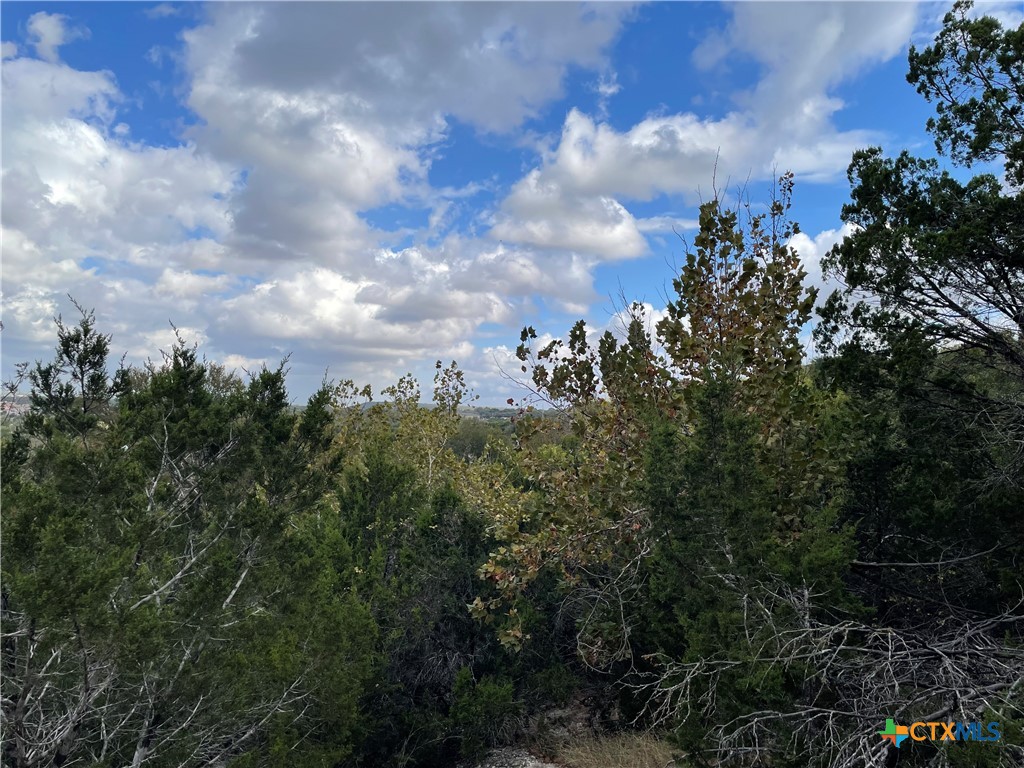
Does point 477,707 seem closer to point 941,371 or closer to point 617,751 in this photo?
point 617,751

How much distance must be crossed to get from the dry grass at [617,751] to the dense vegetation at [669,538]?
0.48m

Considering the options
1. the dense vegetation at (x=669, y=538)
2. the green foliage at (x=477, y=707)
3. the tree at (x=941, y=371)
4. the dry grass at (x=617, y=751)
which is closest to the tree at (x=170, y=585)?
the dense vegetation at (x=669, y=538)

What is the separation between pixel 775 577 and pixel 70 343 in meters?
7.57

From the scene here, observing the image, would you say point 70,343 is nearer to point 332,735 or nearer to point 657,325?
point 332,735

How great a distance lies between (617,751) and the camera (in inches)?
309

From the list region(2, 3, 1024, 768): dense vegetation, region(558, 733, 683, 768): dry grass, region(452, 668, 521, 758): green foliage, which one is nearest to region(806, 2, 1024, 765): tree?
region(2, 3, 1024, 768): dense vegetation

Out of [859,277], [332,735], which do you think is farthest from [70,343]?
[859,277]

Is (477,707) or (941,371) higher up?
(941,371)

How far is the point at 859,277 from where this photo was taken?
7.23 meters

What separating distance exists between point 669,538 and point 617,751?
401 cm

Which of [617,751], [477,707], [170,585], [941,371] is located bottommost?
[617,751]

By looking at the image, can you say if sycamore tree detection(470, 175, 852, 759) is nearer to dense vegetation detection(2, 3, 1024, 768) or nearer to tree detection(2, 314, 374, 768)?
dense vegetation detection(2, 3, 1024, 768)

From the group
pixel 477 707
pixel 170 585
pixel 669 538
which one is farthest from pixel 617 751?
pixel 170 585

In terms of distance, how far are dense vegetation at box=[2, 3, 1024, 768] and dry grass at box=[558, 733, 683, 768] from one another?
18.9 inches
